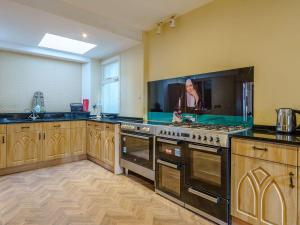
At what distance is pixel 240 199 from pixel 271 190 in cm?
30

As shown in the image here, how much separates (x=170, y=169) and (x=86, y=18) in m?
2.53

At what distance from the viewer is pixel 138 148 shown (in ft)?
9.88

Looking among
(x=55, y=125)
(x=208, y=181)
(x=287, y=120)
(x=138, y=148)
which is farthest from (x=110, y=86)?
(x=287, y=120)

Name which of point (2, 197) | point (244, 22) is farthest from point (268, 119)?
point (2, 197)

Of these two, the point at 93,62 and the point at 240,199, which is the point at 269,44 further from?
the point at 93,62

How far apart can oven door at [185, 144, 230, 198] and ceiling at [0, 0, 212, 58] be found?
80.2 inches

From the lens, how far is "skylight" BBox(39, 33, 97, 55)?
3.91 metres

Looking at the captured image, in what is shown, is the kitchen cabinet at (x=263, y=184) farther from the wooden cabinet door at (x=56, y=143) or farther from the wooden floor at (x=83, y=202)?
the wooden cabinet door at (x=56, y=143)

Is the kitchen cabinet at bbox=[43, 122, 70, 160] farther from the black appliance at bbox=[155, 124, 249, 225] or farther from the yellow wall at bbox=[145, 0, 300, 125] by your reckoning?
the yellow wall at bbox=[145, 0, 300, 125]

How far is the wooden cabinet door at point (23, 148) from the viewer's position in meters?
3.35

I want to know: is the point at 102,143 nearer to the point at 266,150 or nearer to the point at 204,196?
the point at 204,196

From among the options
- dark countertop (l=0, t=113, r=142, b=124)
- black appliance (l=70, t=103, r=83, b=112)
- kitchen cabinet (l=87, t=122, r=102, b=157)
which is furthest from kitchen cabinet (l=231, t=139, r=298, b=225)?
black appliance (l=70, t=103, r=83, b=112)

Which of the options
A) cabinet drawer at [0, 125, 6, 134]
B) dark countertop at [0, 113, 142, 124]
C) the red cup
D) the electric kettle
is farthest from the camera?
the red cup

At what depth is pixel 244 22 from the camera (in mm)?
2328
